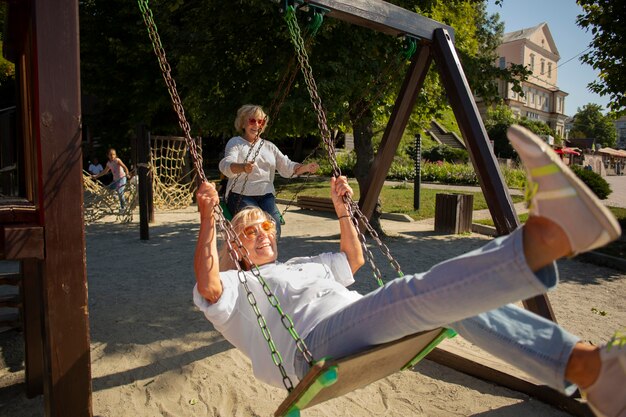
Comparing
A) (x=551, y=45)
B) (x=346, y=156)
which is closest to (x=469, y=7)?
(x=346, y=156)

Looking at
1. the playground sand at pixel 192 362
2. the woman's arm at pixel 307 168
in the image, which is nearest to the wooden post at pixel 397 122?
the woman's arm at pixel 307 168

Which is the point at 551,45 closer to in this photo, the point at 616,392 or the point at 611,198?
the point at 611,198

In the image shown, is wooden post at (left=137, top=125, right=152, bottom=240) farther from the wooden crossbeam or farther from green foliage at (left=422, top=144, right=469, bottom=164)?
green foliage at (left=422, top=144, right=469, bottom=164)

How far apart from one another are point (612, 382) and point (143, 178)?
8.22m

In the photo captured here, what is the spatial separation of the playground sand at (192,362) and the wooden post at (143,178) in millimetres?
1580

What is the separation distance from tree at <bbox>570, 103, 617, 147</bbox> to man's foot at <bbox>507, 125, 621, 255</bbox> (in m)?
69.6

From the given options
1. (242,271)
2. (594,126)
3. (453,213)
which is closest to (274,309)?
(242,271)

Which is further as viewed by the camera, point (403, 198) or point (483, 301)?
point (403, 198)

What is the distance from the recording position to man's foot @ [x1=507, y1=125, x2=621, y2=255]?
4.07 feet

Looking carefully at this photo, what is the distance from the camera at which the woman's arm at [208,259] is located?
203 cm

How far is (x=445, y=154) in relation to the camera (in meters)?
24.3

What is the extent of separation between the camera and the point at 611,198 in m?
15.2

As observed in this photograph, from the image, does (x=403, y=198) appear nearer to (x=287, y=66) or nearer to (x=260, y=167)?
(x=287, y=66)

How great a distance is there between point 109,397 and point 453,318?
2.40m
